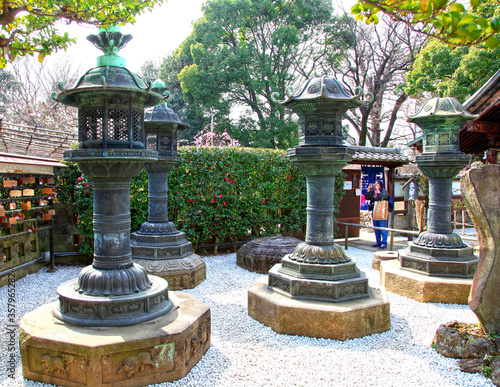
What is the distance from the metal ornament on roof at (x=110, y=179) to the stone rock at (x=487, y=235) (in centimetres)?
304

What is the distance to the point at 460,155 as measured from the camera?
520cm

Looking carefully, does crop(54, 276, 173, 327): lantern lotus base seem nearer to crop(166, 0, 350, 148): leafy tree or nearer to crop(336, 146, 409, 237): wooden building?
crop(336, 146, 409, 237): wooden building

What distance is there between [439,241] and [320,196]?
89.9 inches

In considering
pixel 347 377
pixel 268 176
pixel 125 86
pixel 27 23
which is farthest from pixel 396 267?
pixel 27 23

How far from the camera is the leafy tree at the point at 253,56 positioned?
58.3ft

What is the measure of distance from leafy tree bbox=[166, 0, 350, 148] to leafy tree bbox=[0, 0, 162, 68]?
42.8ft

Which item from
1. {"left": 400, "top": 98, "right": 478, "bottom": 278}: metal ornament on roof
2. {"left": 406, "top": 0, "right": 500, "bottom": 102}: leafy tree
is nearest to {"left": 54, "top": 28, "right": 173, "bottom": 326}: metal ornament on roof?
{"left": 400, "top": 98, "right": 478, "bottom": 278}: metal ornament on roof

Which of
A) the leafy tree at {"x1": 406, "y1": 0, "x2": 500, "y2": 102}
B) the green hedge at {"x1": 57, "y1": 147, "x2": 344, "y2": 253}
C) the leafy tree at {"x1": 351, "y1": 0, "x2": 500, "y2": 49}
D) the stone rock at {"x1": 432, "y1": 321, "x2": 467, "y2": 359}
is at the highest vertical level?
the leafy tree at {"x1": 406, "y1": 0, "x2": 500, "y2": 102}

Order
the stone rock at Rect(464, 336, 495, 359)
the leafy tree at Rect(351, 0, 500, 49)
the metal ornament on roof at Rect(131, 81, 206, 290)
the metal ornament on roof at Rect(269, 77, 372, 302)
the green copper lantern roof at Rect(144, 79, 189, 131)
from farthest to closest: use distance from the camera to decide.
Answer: the green copper lantern roof at Rect(144, 79, 189, 131)
the metal ornament on roof at Rect(131, 81, 206, 290)
the metal ornament on roof at Rect(269, 77, 372, 302)
the stone rock at Rect(464, 336, 495, 359)
the leafy tree at Rect(351, 0, 500, 49)

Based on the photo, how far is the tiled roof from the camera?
10.2m

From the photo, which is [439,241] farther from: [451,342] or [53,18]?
[53,18]

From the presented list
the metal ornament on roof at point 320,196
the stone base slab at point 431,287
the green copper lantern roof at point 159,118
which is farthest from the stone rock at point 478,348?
the green copper lantern roof at point 159,118

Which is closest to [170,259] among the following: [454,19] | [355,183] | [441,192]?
[441,192]

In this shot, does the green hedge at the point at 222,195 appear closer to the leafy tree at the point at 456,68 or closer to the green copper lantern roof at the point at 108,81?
the green copper lantern roof at the point at 108,81
